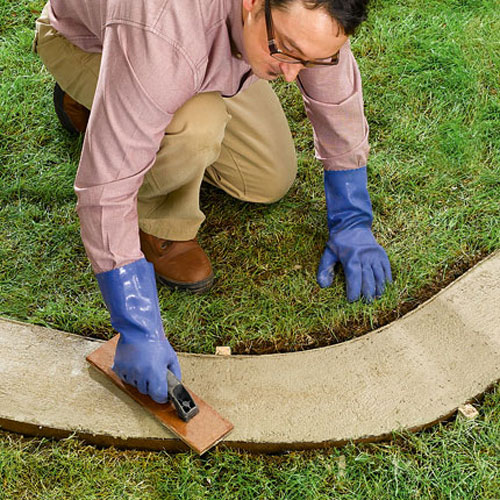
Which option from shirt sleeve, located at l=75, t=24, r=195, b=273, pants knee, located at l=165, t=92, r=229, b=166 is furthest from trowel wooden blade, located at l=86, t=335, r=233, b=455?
pants knee, located at l=165, t=92, r=229, b=166

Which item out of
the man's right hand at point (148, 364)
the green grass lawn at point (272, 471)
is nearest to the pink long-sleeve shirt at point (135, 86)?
the man's right hand at point (148, 364)

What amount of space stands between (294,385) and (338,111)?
997 mm

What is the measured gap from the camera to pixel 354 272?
2.77m

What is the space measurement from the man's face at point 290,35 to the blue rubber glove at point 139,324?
0.69 meters

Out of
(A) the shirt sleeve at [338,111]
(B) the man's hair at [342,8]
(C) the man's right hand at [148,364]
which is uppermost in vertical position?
(B) the man's hair at [342,8]

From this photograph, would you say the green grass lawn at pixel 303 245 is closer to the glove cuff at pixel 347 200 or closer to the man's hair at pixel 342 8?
the glove cuff at pixel 347 200

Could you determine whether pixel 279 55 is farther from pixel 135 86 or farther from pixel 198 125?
pixel 198 125

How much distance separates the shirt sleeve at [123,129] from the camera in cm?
201

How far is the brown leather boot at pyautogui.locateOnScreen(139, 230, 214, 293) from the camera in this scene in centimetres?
279

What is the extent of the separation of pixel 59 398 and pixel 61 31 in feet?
4.23

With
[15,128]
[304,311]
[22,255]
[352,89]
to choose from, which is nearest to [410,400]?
[304,311]

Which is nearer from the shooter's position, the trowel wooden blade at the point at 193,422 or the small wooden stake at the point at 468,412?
the trowel wooden blade at the point at 193,422

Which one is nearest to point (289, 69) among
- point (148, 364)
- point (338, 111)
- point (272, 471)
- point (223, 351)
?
point (338, 111)

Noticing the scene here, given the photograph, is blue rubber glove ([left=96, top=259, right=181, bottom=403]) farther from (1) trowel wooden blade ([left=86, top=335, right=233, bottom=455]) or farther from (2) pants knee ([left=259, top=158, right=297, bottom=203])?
(2) pants knee ([left=259, top=158, right=297, bottom=203])
